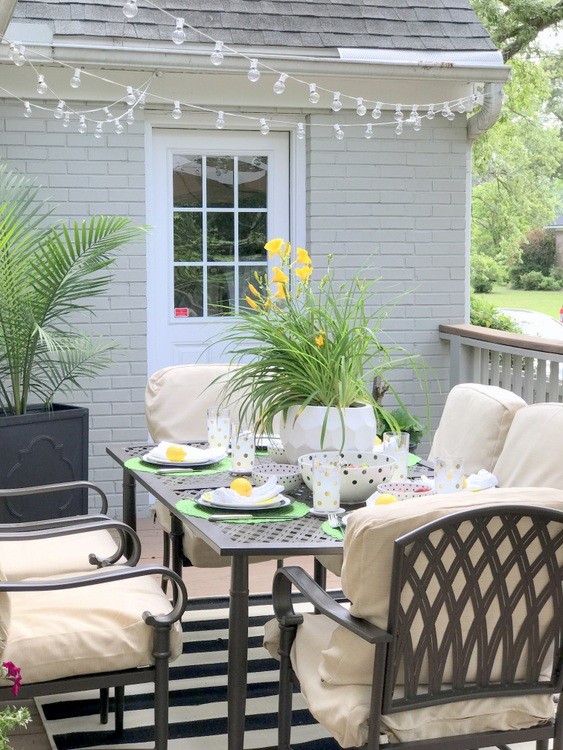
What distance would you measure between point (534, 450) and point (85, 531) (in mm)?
1350

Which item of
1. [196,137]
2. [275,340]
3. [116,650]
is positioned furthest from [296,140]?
[116,650]

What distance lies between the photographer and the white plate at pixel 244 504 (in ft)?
9.41

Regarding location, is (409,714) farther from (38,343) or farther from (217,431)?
(38,343)

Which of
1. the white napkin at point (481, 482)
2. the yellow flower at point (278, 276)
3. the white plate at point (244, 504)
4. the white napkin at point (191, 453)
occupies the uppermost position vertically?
the yellow flower at point (278, 276)

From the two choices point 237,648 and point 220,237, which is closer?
point 237,648

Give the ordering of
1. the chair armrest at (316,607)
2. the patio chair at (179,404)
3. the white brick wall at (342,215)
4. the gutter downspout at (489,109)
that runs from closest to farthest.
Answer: the chair armrest at (316,607) < the patio chair at (179,404) < the white brick wall at (342,215) < the gutter downspout at (489,109)

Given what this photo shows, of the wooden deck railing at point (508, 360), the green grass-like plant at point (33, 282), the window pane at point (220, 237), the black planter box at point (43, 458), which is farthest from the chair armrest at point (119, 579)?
the window pane at point (220, 237)

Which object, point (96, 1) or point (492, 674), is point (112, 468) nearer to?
point (96, 1)

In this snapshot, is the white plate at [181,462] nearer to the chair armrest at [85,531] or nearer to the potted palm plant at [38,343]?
the chair armrest at [85,531]

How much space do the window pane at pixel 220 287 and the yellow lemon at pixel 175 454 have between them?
8.11ft

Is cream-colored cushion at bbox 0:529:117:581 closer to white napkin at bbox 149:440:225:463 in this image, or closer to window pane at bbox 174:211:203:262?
white napkin at bbox 149:440:225:463

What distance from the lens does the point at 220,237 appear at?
5934 mm

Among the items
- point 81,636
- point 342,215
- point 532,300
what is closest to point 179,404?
point 81,636

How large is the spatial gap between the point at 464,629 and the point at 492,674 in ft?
0.48
